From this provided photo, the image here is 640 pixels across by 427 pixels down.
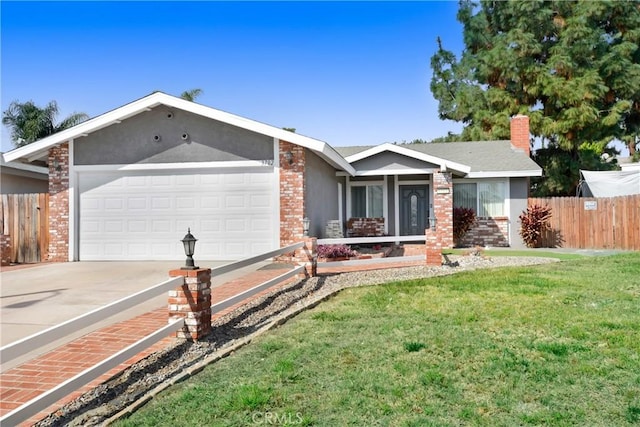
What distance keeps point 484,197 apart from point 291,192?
8628 mm

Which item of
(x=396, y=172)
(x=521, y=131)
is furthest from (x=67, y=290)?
(x=521, y=131)

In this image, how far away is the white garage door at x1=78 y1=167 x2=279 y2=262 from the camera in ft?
37.2

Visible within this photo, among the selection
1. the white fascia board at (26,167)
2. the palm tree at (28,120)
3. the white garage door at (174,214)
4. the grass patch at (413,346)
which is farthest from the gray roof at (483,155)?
the palm tree at (28,120)

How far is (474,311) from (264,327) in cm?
286

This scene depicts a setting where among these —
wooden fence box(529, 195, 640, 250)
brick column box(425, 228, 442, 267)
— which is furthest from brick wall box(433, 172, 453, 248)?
wooden fence box(529, 195, 640, 250)

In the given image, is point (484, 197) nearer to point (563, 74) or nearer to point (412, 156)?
point (412, 156)

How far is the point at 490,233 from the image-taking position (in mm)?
16281

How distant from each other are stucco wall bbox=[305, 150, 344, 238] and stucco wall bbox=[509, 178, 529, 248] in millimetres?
6410

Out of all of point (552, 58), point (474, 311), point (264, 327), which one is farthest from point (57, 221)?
point (552, 58)

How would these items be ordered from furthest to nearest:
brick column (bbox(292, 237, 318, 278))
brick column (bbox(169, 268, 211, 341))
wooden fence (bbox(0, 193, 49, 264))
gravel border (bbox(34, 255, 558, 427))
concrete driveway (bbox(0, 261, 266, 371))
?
wooden fence (bbox(0, 193, 49, 264)) → brick column (bbox(292, 237, 318, 278)) → concrete driveway (bbox(0, 261, 266, 371)) → brick column (bbox(169, 268, 211, 341)) → gravel border (bbox(34, 255, 558, 427))

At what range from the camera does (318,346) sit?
470 centimetres

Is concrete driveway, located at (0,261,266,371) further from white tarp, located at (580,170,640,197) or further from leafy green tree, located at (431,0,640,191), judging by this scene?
leafy green tree, located at (431,0,640,191)

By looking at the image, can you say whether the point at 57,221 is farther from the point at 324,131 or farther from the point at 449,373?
the point at 324,131

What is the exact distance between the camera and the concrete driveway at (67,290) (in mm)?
5555
